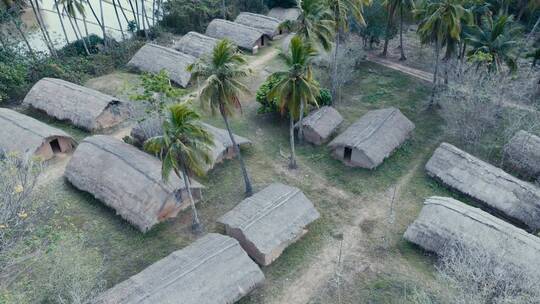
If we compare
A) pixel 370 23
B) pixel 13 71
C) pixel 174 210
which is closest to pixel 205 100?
pixel 174 210

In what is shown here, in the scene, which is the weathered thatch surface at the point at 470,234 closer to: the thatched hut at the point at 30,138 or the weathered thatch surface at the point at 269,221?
the weathered thatch surface at the point at 269,221

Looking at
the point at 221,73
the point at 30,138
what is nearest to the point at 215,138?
the point at 221,73

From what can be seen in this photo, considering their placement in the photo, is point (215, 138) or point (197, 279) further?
point (215, 138)

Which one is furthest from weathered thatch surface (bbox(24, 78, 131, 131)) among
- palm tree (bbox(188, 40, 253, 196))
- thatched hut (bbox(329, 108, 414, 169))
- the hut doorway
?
the hut doorway

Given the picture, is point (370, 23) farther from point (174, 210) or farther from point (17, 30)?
point (17, 30)

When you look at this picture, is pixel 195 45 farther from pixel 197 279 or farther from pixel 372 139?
pixel 197 279

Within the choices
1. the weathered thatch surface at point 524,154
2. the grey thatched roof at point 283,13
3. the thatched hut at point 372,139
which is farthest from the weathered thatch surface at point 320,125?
the grey thatched roof at point 283,13
